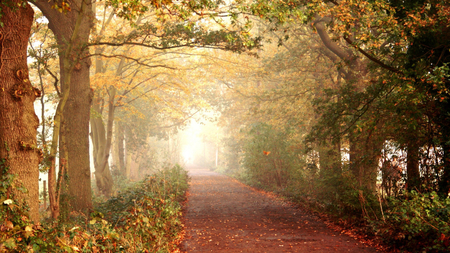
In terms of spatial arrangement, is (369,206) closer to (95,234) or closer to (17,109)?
(95,234)

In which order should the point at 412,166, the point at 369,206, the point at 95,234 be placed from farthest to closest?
1. the point at 412,166
2. the point at 369,206
3. the point at 95,234

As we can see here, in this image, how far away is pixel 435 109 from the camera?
25.0 ft

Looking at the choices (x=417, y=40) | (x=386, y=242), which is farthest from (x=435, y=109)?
(x=386, y=242)

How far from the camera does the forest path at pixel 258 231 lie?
279 inches

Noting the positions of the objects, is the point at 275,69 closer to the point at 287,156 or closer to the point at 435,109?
the point at 287,156

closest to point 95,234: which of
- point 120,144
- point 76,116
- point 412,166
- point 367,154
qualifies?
point 76,116

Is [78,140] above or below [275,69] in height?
below

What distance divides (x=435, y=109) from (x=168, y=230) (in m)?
6.93

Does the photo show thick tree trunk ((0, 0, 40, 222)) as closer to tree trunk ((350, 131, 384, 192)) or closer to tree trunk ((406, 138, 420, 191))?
tree trunk ((350, 131, 384, 192))

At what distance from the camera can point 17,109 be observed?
19.5 feet

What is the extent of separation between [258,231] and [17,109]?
6.18 meters

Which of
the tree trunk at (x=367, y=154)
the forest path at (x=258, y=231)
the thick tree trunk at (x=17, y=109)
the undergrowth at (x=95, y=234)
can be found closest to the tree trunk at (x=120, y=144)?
the forest path at (x=258, y=231)

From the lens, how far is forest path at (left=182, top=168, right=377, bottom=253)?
708cm

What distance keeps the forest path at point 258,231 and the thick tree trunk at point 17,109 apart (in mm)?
3478
